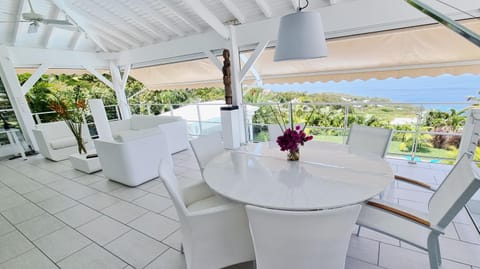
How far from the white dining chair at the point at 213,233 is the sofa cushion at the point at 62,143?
4539 millimetres

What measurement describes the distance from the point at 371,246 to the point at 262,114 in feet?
13.3

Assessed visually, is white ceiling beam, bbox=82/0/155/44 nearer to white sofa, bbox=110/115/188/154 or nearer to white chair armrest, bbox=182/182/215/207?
white sofa, bbox=110/115/188/154

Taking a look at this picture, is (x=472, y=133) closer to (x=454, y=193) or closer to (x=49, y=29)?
(x=454, y=193)

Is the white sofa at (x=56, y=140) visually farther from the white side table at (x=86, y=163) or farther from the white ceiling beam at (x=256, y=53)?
the white ceiling beam at (x=256, y=53)

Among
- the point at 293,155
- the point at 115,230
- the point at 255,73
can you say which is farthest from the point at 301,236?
the point at 255,73

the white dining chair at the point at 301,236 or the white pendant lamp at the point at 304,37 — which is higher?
the white pendant lamp at the point at 304,37

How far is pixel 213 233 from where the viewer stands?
1.32 metres

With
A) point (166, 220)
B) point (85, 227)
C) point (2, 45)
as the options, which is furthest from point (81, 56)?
point (166, 220)

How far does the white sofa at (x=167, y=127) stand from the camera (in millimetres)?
4523

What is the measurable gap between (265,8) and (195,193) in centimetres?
341

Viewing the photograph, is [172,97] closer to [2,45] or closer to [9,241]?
[2,45]

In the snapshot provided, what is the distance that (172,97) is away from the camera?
13453mm

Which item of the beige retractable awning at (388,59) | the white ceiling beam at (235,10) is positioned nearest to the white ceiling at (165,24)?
the white ceiling beam at (235,10)

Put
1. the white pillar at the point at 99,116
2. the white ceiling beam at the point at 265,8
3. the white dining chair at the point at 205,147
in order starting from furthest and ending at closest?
the white pillar at the point at 99,116 → the white ceiling beam at the point at 265,8 → the white dining chair at the point at 205,147
